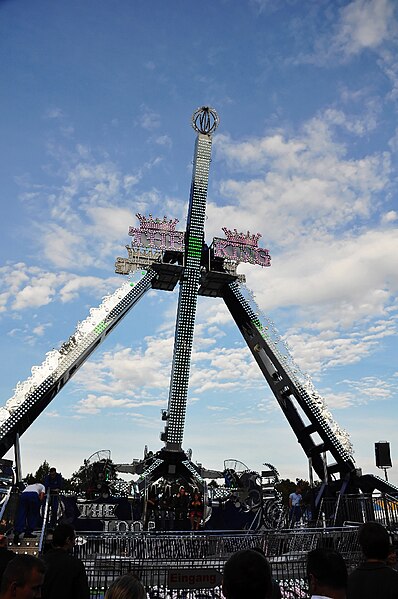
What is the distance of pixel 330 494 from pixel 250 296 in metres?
11.3

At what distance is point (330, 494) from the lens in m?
23.7

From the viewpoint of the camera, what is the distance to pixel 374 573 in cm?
381

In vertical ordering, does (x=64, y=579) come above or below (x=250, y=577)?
below

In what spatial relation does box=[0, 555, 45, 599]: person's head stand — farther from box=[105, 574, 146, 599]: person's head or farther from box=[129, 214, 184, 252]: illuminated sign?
box=[129, 214, 184, 252]: illuminated sign

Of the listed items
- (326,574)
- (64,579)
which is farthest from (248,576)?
(64,579)

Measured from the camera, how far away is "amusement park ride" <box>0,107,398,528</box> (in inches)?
925

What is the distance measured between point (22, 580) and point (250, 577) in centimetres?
148

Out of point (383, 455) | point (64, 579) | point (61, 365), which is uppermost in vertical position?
point (61, 365)

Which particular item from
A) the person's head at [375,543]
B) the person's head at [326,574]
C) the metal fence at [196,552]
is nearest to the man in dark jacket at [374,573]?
the person's head at [375,543]

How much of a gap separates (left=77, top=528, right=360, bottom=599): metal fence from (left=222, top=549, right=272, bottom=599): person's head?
7186 millimetres

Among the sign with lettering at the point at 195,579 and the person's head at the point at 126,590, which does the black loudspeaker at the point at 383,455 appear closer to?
the sign with lettering at the point at 195,579

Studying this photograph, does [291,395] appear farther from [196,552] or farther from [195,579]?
[195,579]

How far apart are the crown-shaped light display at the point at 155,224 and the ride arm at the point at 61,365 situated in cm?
316

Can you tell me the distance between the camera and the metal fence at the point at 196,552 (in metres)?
9.58
